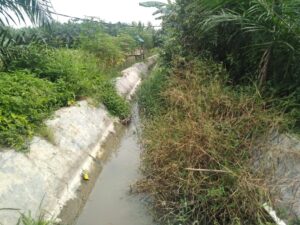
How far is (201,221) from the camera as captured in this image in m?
4.09

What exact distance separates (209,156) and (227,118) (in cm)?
82

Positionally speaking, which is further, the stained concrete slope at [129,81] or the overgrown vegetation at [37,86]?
the stained concrete slope at [129,81]

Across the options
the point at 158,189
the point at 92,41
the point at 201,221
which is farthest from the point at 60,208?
the point at 92,41

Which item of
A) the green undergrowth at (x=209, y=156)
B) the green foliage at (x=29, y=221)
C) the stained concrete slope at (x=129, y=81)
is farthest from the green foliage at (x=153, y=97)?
the green foliage at (x=29, y=221)

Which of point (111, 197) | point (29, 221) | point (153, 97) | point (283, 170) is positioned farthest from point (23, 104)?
point (153, 97)

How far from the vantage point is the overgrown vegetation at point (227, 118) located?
4.06m

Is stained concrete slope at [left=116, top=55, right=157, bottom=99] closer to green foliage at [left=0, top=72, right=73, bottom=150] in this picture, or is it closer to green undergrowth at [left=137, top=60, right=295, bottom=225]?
green foliage at [left=0, top=72, right=73, bottom=150]

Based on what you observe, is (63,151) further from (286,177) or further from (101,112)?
(286,177)

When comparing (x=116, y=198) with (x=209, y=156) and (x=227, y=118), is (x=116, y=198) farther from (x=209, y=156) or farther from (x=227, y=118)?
(x=227, y=118)

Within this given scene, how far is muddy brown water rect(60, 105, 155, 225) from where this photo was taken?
4457 millimetres

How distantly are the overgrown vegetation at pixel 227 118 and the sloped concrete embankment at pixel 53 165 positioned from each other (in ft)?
3.45

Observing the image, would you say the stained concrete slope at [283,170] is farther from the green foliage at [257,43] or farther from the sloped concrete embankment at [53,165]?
the sloped concrete embankment at [53,165]

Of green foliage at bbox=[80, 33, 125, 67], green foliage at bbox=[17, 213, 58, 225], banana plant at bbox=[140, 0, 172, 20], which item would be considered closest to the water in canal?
green foliage at bbox=[17, 213, 58, 225]

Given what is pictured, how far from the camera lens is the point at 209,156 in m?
4.36
